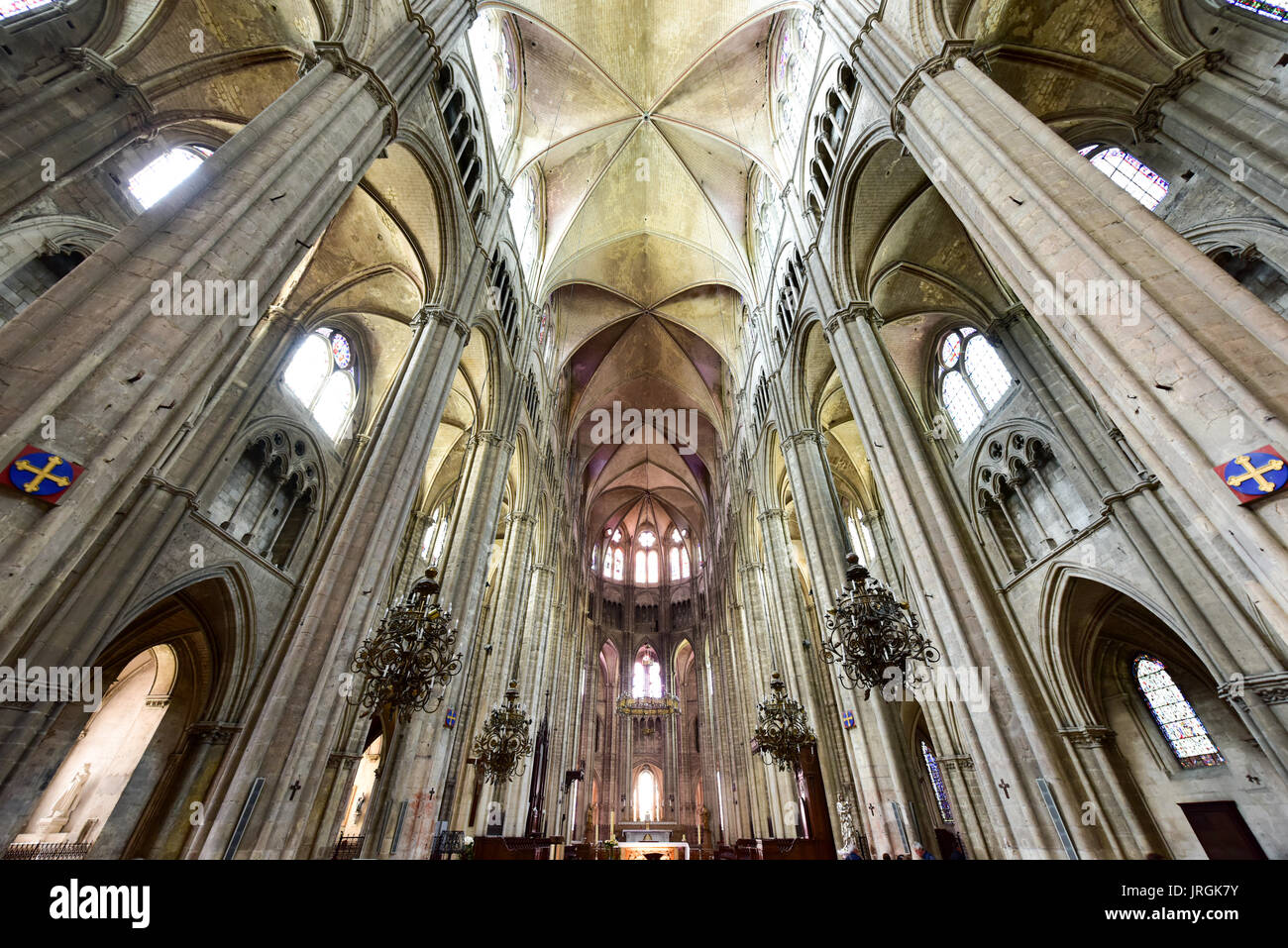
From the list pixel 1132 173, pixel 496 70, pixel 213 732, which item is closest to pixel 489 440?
pixel 213 732

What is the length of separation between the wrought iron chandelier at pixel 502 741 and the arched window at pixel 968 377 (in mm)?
13592

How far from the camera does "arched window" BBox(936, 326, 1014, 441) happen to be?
12633 mm

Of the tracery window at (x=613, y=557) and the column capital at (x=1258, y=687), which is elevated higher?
the tracery window at (x=613, y=557)

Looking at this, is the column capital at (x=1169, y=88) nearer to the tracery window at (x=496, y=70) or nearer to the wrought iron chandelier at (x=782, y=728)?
the wrought iron chandelier at (x=782, y=728)

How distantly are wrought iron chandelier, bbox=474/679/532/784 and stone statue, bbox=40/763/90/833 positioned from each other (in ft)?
30.3

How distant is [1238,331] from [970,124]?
12.7ft

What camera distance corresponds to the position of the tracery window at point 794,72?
12984 millimetres

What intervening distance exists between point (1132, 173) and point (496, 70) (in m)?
15.5

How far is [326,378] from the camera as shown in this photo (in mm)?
14273

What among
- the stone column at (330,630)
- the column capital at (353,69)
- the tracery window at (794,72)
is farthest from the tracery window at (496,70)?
the stone column at (330,630)

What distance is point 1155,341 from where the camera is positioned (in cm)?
410

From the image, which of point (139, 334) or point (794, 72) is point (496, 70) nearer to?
point (794, 72)
